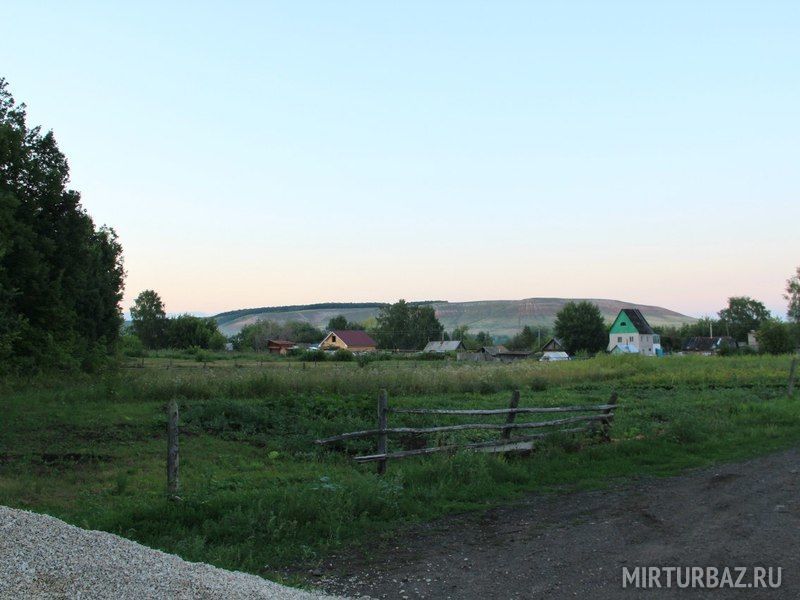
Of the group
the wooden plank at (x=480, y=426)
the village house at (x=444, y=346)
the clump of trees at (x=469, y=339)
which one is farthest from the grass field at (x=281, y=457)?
the clump of trees at (x=469, y=339)

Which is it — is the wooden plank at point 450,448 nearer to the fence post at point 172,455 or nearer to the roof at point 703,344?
the fence post at point 172,455

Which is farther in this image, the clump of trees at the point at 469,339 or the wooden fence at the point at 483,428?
the clump of trees at the point at 469,339

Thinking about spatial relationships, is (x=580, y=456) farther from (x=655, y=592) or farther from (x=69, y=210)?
(x=69, y=210)

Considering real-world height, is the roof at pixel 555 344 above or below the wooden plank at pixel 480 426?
below

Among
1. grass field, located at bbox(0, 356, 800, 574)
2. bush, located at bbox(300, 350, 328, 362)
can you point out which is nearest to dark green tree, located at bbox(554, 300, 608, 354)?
bush, located at bbox(300, 350, 328, 362)

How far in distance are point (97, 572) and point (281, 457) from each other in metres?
8.23

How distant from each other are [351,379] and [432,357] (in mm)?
58796


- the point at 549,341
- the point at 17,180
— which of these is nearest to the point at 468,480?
the point at 17,180

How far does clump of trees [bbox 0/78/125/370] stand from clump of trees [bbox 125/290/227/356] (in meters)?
69.2

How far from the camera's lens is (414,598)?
5742 millimetres

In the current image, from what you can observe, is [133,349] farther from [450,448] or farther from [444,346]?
[444,346]

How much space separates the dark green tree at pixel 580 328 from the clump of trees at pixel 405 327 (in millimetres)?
43738

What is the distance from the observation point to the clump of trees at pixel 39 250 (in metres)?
26.7

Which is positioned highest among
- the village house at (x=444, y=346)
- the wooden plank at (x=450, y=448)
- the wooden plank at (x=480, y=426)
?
the wooden plank at (x=480, y=426)
